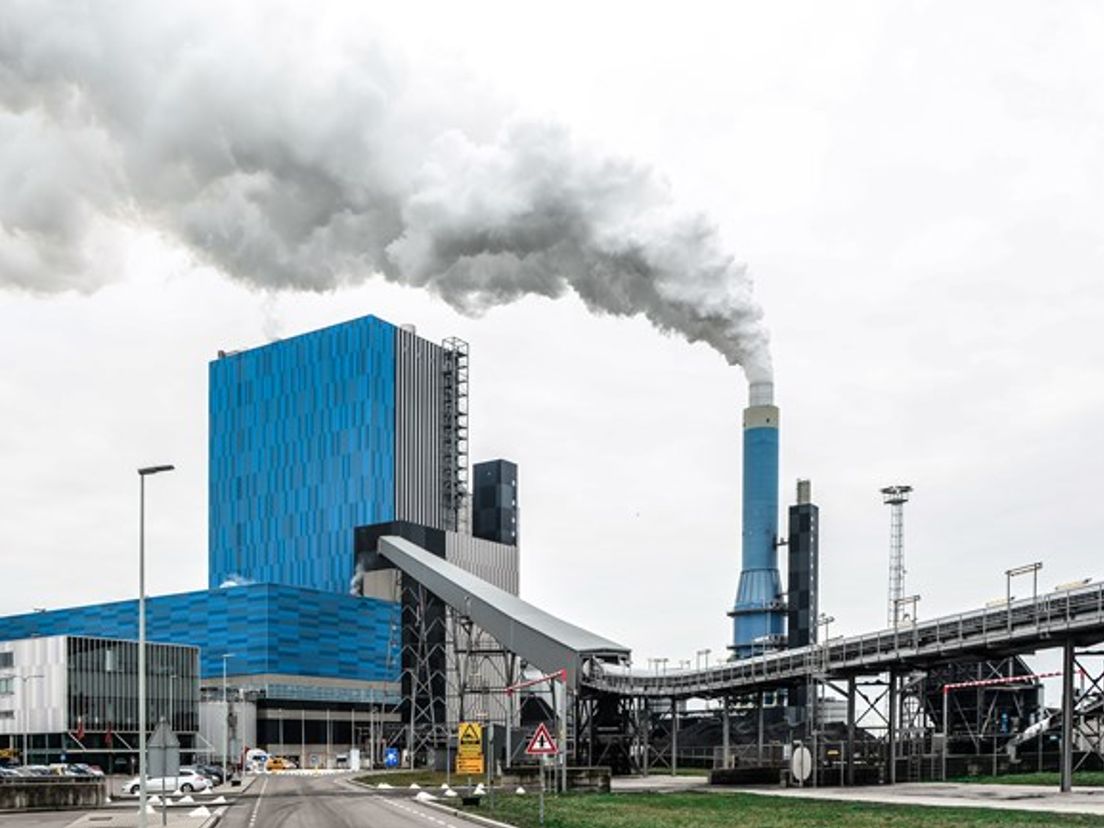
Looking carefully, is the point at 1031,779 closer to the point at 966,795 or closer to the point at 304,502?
the point at 966,795

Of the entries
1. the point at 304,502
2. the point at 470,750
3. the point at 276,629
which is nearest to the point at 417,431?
the point at 304,502

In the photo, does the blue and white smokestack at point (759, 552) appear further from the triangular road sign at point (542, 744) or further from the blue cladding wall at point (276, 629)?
the triangular road sign at point (542, 744)

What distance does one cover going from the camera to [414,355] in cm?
16812

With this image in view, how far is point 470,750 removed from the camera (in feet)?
180

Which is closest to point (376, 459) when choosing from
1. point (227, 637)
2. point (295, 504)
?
point (295, 504)

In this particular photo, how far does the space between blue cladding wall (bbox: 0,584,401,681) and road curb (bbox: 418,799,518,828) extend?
88.1 m

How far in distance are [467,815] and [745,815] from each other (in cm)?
907

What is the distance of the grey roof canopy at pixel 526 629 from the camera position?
8800cm

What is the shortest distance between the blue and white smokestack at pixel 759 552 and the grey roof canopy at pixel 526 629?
30067 millimetres

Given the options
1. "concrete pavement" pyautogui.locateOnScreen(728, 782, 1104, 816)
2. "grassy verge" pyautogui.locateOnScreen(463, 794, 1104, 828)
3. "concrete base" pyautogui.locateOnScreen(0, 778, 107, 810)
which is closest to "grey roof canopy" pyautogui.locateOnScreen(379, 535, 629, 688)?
"concrete pavement" pyautogui.locateOnScreen(728, 782, 1104, 816)

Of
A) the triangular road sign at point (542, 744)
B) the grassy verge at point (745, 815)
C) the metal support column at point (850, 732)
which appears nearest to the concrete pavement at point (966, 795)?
the metal support column at point (850, 732)

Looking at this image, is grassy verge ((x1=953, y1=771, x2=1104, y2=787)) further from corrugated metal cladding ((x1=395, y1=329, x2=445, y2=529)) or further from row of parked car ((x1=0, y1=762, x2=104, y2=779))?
corrugated metal cladding ((x1=395, y1=329, x2=445, y2=529))

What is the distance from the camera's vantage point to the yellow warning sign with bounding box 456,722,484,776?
5475cm

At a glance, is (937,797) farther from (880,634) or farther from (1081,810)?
(880,634)
